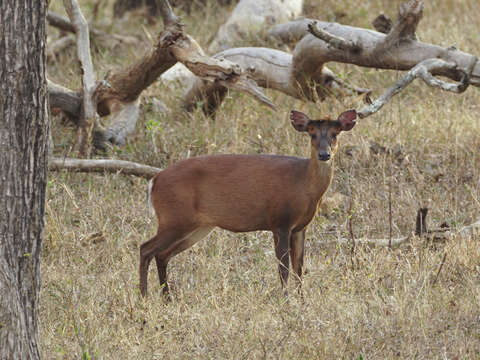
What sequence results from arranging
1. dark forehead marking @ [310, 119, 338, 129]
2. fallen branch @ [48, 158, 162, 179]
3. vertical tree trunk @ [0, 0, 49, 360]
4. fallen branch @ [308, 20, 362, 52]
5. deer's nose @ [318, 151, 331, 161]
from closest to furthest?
vertical tree trunk @ [0, 0, 49, 360] → deer's nose @ [318, 151, 331, 161] → dark forehead marking @ [310, 119, 338, 129] → fallen branch @ [308, 20, 362, 52] → fallen branch @ [48, 158, 162, 179]

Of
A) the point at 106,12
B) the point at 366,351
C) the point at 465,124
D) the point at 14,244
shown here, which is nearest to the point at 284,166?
the point at 366,351

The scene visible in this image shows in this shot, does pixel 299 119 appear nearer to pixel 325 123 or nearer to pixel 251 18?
pixel 325 123

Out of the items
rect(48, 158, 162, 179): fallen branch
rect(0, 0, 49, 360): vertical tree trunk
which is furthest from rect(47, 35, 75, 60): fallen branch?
rect(0, 0, 49, 360): vertical tree trunk

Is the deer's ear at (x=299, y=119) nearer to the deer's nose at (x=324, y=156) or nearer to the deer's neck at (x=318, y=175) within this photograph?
the deer's neck at (x=318, y=175)

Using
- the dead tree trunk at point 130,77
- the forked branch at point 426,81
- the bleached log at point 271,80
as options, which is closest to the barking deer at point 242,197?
the forked branch at point 426,81

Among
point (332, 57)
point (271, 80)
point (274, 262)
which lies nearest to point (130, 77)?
point (271, 80)

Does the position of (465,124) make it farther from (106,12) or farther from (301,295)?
(106,12)

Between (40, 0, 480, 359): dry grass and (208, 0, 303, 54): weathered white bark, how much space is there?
5.54 ft

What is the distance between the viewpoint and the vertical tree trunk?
3.65 m

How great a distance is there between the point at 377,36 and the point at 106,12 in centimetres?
911

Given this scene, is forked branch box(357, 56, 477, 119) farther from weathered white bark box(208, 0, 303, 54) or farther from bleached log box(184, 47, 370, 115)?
weathered white bark box(208, 0, 303, 54)

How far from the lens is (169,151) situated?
8.17 m

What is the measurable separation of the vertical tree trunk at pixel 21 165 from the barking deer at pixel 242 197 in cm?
175

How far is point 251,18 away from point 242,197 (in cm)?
626
